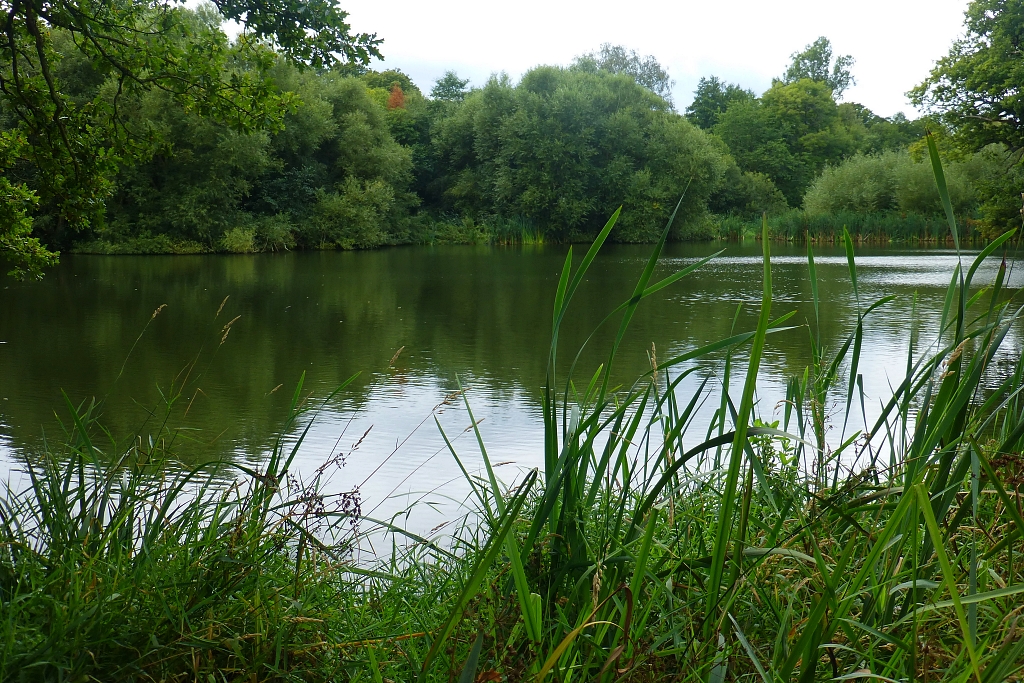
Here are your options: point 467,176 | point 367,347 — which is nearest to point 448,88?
point 467,176

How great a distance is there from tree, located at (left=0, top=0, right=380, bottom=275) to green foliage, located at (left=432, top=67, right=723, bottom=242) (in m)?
23.2

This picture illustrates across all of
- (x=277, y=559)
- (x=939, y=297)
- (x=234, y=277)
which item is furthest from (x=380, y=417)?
(x=234, y=277)

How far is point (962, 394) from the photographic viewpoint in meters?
1.33

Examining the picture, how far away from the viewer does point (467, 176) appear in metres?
29.3

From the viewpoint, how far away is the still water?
406 centimetres

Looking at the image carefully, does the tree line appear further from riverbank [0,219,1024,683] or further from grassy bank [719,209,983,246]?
riverbank [0,219,1024,683]

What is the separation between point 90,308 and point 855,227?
80.0 ft

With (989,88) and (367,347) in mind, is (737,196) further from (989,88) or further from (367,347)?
(367,347)

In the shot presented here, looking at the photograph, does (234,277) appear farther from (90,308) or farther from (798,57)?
(798,57)

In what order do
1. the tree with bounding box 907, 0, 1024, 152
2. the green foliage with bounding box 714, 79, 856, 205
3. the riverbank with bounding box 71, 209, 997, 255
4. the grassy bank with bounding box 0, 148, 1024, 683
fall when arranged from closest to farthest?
the grassy bank with bounding box 0, 148, 1024, 683, the tree with bounding box 907, 0, 1024, 152, the riverbank with bounding box 71, 209, 997, 255, the green foliage with bounding box 714, 79, 856, 205

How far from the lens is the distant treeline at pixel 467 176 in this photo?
21.5 m

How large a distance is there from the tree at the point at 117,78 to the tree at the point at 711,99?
4734 centimetres

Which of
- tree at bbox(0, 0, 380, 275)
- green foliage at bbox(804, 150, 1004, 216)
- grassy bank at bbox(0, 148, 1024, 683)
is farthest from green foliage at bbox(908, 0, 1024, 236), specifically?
grassy bank at bbox(0, 148, 1024, 683)

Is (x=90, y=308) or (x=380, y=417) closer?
(x=380, y=417)
